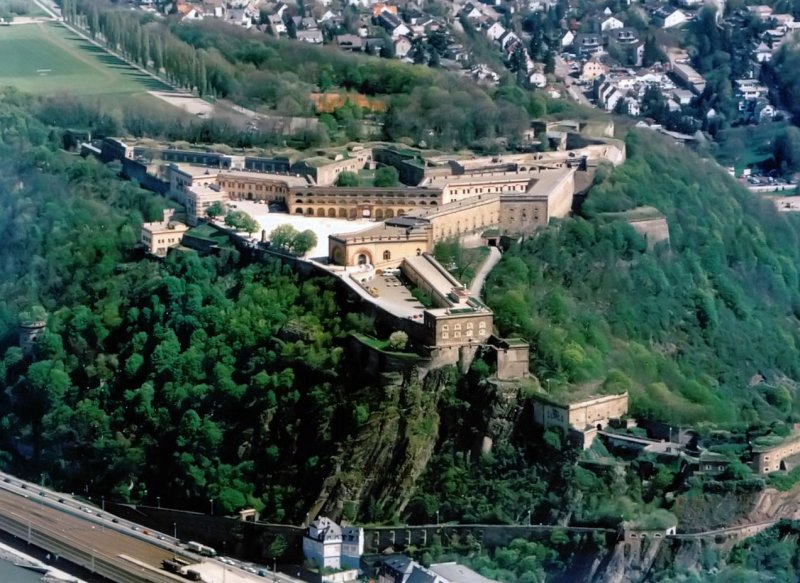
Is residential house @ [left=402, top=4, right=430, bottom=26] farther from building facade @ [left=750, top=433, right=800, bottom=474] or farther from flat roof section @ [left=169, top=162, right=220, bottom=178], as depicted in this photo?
building facade @ [left=750, top=433, right=800, bottom=474]

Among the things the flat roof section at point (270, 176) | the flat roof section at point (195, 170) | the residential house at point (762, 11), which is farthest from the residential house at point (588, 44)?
the flat roof section at point (270, 176)

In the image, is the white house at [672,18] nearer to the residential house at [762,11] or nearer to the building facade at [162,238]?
the residential house at [762,11]

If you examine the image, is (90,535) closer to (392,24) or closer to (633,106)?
(633,106)

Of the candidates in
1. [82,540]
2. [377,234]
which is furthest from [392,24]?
[82,540]

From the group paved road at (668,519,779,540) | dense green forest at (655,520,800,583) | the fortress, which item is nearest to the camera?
dense green forest at (655,520,800,583)

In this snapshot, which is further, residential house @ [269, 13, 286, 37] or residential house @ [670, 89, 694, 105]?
residential house @ [670, 89, 694, 105]

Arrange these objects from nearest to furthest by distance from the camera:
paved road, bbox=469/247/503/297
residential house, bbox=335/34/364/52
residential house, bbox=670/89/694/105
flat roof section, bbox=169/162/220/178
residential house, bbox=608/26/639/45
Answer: paved road, bbox=469/247/503/297, flat roof section, bbox=169/162/220/178, residential house, bbox=335/34/364/52, residential house, bbox=670/89/694/105, residential house, bbox=608/26/639/45

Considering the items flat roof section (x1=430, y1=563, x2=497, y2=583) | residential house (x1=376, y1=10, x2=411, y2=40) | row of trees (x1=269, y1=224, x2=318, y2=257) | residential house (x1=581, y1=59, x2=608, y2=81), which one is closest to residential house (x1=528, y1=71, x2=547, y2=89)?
residential house (x1=581, y1=59, x2=608, y2=81)
